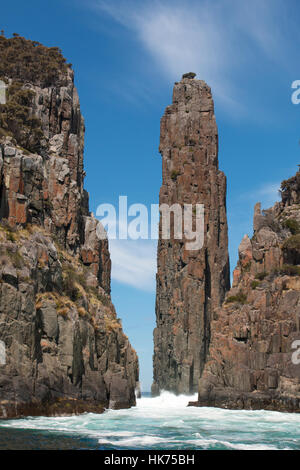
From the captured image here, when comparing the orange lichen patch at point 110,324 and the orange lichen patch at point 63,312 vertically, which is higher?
the orange lichen patch at point 63,312

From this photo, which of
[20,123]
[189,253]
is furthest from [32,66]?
[189,253]

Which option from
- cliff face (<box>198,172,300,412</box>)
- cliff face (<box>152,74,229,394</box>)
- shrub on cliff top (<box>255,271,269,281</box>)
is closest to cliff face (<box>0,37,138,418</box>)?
cliff face (<box>198,172,300,412</box>)

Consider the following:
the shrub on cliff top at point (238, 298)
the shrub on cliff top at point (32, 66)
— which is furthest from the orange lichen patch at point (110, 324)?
the shrub on cliff top at point (32, 66)

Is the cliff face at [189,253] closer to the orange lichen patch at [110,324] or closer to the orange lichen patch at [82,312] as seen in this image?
the orange lichen patch at [110,324]

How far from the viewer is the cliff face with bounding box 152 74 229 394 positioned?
130000 mm

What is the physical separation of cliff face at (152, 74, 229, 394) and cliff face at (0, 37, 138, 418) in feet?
119

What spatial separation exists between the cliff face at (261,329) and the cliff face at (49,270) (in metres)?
13.0

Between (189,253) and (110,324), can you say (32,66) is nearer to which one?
(110,324)

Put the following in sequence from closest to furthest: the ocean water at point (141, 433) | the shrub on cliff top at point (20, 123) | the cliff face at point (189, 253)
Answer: the ocean water at point (141, 433) < the shrub on cliff top at point (20, 123) < the cliff face at point (189, 253)

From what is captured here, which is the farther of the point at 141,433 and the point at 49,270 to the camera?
the point at 49,270

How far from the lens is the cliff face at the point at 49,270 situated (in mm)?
47594

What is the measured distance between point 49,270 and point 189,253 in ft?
265

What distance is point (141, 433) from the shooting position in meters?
41.3
